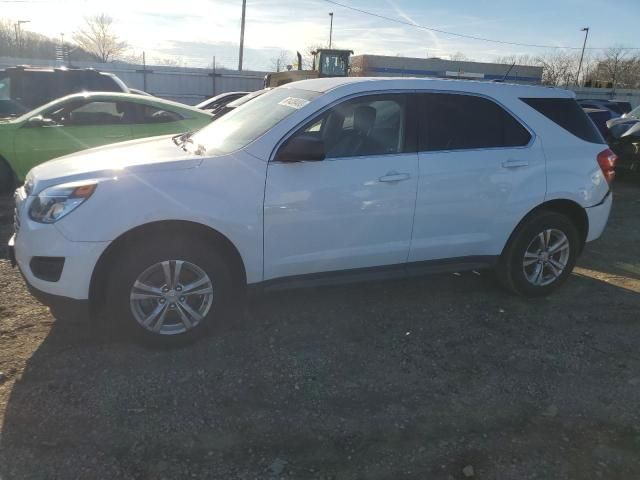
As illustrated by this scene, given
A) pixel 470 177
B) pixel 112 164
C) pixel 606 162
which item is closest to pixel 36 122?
pixel 112 164

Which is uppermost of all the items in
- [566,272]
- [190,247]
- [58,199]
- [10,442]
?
[58,199]

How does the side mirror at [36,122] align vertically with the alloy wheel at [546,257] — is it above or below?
above

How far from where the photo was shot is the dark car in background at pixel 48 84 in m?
9.98

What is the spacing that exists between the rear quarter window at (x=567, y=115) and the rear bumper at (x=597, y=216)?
54 cm

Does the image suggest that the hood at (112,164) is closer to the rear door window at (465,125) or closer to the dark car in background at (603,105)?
the rear door window at (465,125)

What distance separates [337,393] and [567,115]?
3.10 meters

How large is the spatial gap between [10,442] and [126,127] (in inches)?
224

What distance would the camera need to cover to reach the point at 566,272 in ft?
15.2

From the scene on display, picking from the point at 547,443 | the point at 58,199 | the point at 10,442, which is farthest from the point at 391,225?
the point at 10,442

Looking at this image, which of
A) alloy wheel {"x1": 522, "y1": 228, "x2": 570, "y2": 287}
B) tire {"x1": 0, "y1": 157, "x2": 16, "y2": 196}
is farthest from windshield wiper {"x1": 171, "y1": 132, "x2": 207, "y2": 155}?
tire {"x1": 0, "y1": 157, "x2": 16, "y2": 196}

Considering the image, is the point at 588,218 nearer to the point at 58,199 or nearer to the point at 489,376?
the point at 489,376

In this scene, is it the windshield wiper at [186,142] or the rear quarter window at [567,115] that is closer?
the windshield wiper at [186,142]

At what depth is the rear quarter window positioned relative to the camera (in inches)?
173

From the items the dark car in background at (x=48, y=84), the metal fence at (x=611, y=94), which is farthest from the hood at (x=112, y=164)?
the metal fence at (x=611, y=94)
